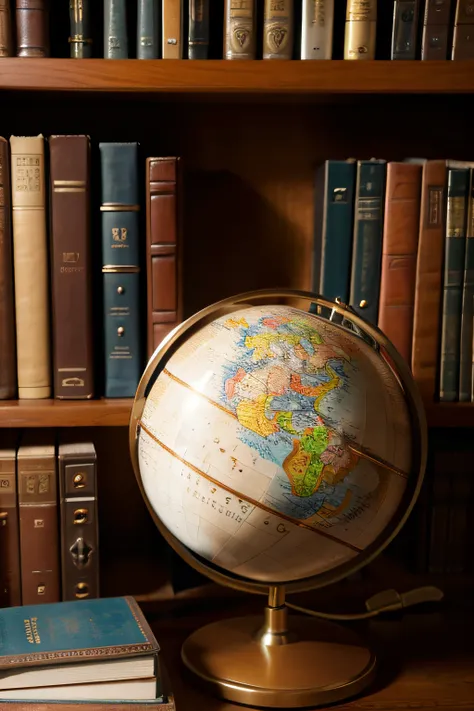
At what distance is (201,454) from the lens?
967 mm

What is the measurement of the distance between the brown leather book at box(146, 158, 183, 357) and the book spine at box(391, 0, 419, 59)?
36 centimetres

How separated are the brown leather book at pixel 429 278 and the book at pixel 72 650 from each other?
0.56 meters

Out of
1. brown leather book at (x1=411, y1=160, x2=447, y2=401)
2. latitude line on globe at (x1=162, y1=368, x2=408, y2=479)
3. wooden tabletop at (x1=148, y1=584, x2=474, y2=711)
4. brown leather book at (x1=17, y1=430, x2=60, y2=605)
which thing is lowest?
wooden tabletop at (x1=148, y1=584, x2=474, y2=711)

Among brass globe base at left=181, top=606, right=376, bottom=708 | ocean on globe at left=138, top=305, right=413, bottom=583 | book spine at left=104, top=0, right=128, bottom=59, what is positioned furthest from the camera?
book spine at left=104, top=0, right=128, bottom=59

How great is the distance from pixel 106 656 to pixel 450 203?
0.79 m

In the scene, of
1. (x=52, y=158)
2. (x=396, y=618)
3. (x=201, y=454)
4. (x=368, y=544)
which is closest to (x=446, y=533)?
(x=396, y=618)

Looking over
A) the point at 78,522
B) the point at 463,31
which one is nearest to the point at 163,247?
the point at 78,522

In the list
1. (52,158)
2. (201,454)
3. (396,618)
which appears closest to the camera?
(201,454)

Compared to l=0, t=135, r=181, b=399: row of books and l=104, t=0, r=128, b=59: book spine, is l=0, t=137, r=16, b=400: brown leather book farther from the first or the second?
l=104, t=0, r=128, b=59: book spine

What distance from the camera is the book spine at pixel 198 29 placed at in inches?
45.9

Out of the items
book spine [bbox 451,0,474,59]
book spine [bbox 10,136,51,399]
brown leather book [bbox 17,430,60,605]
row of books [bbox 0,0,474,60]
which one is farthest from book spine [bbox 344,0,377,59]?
brown leather book [bbox 17,430,60,605]

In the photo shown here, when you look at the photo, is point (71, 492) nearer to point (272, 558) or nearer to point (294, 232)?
point (272, 558)

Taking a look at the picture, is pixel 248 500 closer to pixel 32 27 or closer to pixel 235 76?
pixel 235 76

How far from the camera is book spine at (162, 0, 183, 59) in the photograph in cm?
116
